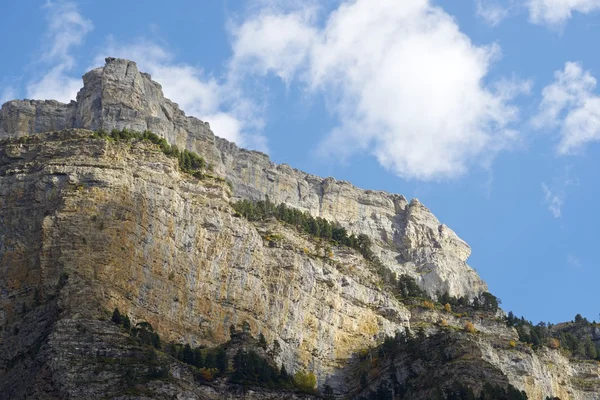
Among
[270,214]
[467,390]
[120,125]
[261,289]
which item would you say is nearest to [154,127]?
[120,125]

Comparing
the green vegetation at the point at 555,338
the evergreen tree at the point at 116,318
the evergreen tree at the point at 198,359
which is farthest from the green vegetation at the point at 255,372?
the green vegetation at the point at 555,338

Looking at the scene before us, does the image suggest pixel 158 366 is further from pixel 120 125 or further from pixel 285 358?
pixel 120 125

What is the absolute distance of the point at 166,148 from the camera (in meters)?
122

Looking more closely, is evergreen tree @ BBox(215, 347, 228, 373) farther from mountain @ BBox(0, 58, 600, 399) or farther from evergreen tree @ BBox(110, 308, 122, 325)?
evergreen tree @ BBox(110, 308, 122, 325)

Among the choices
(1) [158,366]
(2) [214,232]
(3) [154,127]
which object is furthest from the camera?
(3) [154,127]

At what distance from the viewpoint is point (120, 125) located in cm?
12900

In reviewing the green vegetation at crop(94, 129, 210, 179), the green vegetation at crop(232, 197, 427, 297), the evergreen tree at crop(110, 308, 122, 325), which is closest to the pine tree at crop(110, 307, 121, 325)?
the evergreen tree at crop(110, 308, 122, 325)

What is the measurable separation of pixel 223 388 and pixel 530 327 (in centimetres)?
5470

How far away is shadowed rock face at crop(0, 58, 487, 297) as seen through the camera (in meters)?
134

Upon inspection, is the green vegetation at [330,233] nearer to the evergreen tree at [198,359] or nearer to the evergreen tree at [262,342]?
the evergreen tree at [262,342]

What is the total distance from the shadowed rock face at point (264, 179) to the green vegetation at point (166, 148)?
22.2 feet

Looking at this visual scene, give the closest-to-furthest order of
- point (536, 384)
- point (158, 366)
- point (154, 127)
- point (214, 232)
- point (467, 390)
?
point (158, 366)
point (467, 390)
point (214, 232)
point (536, 384)
point (154, 127)

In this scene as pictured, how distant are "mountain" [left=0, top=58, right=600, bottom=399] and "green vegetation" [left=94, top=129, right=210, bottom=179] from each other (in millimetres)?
272

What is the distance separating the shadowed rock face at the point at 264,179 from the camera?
440 ft
